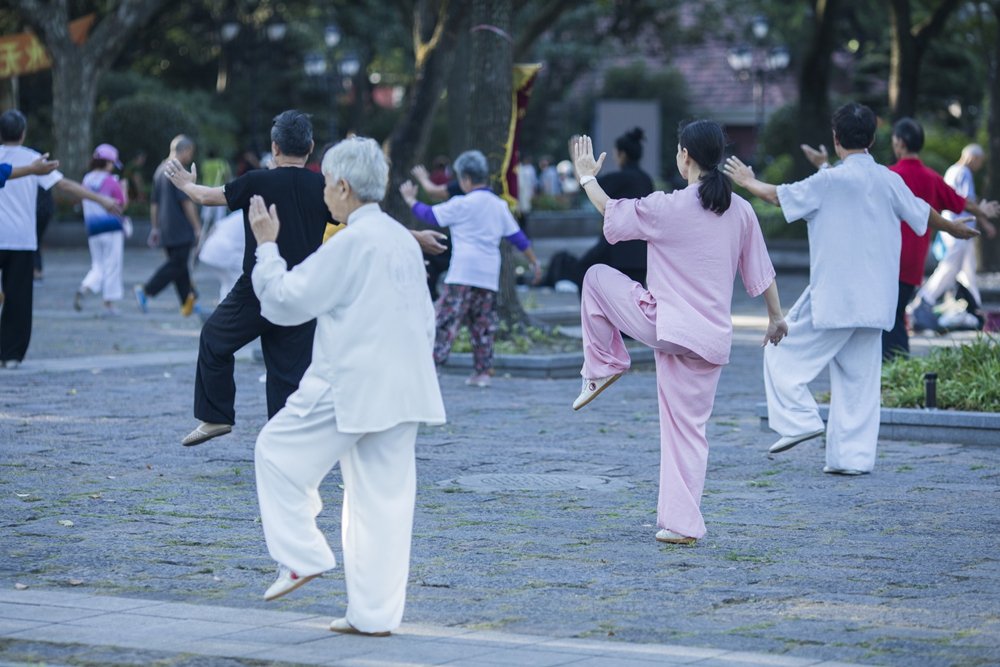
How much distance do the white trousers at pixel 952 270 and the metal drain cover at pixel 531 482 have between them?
1007 cm

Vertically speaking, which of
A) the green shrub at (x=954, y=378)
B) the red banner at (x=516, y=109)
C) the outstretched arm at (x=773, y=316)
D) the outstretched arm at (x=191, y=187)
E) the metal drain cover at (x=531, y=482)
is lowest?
the metal drain cover at (x=531, y=482)

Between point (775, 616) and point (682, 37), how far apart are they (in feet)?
143

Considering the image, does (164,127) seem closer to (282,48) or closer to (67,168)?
(67,168)

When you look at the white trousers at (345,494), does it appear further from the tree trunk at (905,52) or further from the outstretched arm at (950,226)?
the tree trunk at (905,52)

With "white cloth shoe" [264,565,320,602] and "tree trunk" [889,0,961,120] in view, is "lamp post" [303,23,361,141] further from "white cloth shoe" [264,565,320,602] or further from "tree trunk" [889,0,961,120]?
"white cloth shoe" [264,565,320,602]

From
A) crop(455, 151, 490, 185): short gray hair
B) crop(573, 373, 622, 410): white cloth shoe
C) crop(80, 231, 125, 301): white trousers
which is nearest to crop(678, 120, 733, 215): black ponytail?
crop(573, 373, 622, 410): white cloth shoe

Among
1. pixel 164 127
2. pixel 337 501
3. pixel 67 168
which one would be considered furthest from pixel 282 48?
pixel 337 501

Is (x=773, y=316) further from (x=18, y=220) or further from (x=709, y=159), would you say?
(x=18, y=220)

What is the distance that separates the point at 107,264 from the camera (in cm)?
1962

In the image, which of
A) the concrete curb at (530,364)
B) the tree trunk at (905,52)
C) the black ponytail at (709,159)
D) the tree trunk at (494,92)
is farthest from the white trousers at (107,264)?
the tree trunk at (905,52)

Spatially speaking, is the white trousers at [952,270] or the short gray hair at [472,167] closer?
the short gray hair at [472,167]

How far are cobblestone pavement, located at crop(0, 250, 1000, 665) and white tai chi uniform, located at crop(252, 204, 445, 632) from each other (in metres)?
0.37

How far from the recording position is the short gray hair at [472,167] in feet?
42.7

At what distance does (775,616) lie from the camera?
19.6ft
